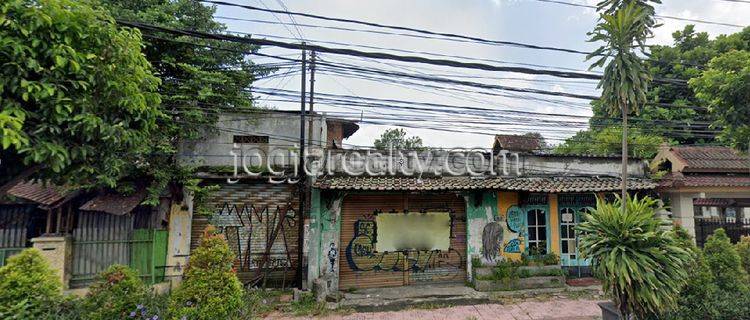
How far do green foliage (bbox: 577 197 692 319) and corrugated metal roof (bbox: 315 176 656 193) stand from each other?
3937 millimetres

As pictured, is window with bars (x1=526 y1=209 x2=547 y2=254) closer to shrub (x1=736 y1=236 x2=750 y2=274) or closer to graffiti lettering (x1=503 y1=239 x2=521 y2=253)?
graffiti lettering (x1=503 y1=239 x2=521 y2=253)

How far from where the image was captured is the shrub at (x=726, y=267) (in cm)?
672

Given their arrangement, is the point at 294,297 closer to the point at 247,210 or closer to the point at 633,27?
the point at 247,210

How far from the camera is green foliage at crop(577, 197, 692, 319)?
567 cm

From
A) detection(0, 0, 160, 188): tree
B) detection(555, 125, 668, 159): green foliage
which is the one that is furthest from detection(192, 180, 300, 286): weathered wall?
detection(555, 125, 668, 159): green foliage

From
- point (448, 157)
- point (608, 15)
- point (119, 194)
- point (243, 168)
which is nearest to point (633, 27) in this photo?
point (608, 15)

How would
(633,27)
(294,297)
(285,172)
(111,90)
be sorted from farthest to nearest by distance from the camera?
(285,172), (294,297), (633,27), (111,90)

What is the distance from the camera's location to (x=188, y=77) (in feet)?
32.6

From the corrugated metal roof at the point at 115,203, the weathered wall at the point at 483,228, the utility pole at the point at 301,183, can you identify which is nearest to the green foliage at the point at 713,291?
the weathered wall at the point at 483,228

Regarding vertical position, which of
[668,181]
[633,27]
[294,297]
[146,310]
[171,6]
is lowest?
[294,297]

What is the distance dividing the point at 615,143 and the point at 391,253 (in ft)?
35.4

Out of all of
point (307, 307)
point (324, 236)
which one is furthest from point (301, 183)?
point (307, 307)

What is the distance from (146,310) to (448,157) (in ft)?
29.1

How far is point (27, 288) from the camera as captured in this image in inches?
184
